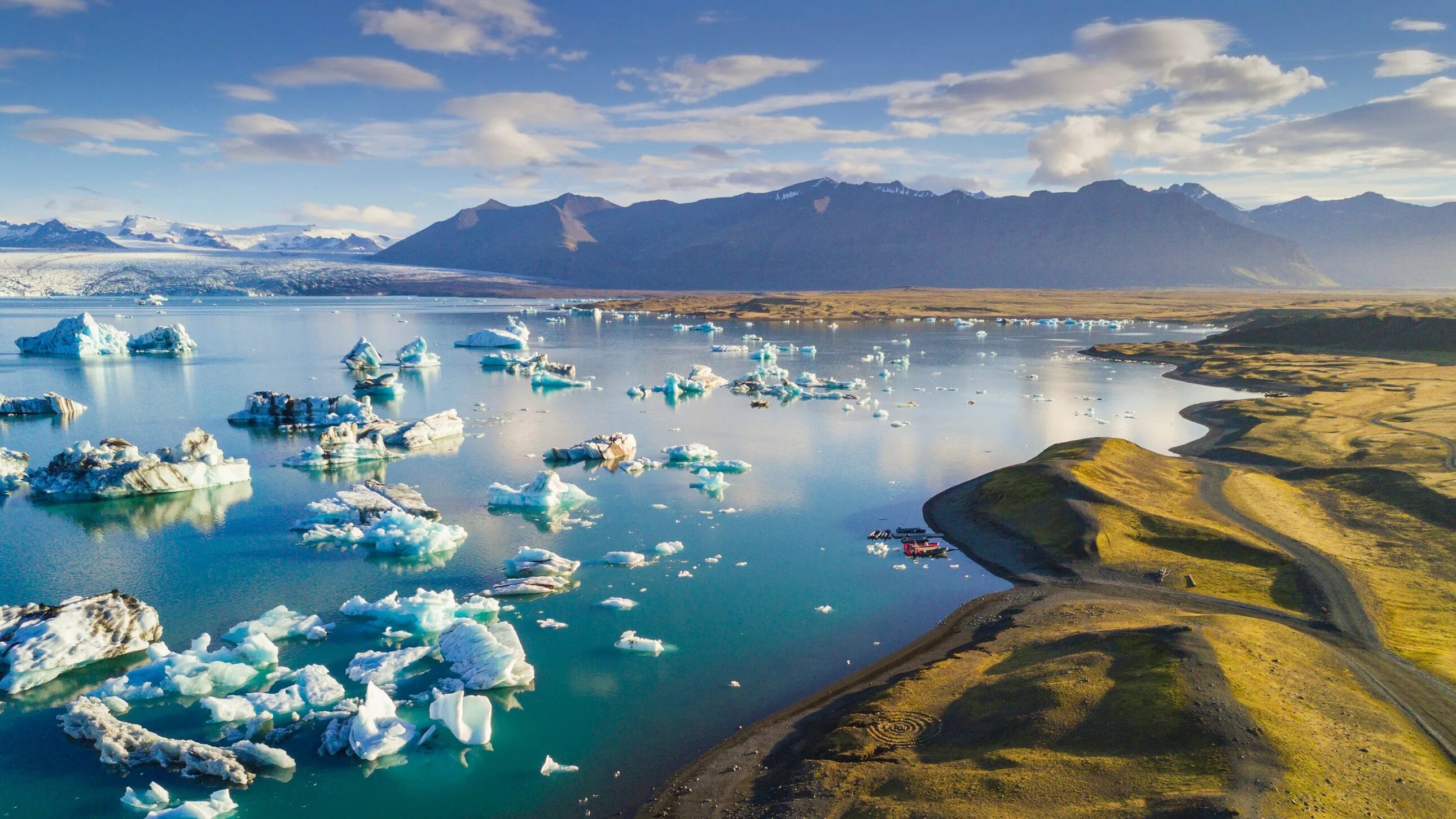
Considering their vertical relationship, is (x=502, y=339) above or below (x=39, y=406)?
above

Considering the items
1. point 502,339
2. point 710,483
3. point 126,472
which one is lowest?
point 710,483

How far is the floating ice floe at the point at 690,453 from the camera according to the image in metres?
30.8

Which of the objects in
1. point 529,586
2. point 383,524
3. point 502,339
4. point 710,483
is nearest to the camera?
point 529,586

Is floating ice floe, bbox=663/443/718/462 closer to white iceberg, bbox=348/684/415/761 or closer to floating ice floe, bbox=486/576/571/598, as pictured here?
floating ice floe, bbox=486/576/571/598

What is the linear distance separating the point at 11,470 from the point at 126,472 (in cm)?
521

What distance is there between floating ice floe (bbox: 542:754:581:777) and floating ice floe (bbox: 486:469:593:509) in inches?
526

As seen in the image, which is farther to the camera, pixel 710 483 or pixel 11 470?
pixel 11 470

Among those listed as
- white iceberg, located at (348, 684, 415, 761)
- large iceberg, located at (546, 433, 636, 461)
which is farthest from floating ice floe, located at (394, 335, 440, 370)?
white iceberg, located at (348, 684, 415, 761)

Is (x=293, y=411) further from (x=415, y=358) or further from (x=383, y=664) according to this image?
(x=383, y=664)

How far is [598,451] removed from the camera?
31.2m

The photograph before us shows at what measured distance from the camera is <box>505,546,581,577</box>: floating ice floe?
18766 mm

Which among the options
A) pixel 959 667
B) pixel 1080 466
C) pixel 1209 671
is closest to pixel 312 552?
pixel 959 667

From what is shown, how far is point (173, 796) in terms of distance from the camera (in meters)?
10.5

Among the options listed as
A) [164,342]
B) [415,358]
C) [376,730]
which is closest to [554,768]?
[376,730]
